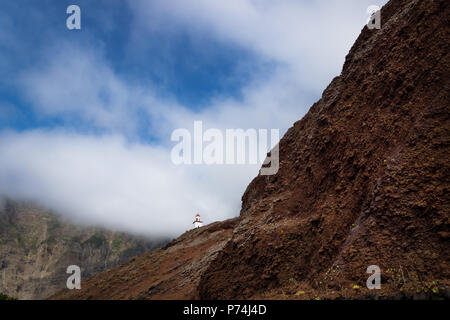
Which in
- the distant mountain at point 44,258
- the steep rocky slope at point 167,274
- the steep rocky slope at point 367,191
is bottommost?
the distant mountain at point 44,258

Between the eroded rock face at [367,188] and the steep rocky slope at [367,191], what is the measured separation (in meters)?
0.03

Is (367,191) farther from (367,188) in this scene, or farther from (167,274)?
(167,274)

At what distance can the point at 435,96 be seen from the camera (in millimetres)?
8945

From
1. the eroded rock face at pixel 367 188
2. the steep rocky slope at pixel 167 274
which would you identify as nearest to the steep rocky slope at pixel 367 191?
the eroded rock face at pixel 367 188

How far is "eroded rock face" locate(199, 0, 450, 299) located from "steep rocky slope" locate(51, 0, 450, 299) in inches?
1.4

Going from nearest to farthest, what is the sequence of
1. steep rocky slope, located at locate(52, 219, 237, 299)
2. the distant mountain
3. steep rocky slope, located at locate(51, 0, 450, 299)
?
steep rocky slope, located at locate(51, 0, 450, 299) → steep rocky slope, located at locate(52, 219, 237, 299) → the distant mountain

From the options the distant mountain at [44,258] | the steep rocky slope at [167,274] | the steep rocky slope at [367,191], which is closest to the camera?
the steep rocky slope at [367,191]

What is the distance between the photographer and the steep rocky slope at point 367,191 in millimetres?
7387

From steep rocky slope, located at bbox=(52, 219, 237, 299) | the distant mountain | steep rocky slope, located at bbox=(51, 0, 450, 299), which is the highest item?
steep rocky slope, located at bbox=(51, 0, 450, 299)

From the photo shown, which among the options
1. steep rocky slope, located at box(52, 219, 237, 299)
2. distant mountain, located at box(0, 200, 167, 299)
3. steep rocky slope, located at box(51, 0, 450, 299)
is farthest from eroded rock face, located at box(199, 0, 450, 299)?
distant mountain, located at box(0, 200, 167, 299)

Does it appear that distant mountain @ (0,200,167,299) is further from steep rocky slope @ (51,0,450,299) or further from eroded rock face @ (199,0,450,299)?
steep rocky slope @ (51,0,450,299)

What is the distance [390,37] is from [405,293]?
9.59 meters

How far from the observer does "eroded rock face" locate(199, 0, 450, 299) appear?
748 cm

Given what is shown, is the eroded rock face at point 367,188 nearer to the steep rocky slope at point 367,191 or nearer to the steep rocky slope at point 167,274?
the steep rocky slope at point 367,191
